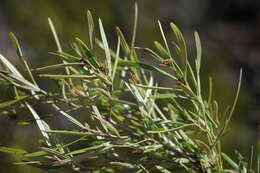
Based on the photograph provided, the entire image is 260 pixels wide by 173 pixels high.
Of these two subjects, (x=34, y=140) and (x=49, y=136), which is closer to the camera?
(x=49, y=136)

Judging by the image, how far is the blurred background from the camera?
1200 millimetres

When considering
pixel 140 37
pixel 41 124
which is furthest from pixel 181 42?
pixel 140 37

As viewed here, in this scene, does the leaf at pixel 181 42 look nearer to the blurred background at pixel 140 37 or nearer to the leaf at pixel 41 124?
the leaf at pixel 41 124

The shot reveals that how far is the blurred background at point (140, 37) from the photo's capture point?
120cm

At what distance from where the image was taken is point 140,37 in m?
1.32

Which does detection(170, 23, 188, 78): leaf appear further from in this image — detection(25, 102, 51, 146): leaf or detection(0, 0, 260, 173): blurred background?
detection(0, 0, 260, 173): blurred background

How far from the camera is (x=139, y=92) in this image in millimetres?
258

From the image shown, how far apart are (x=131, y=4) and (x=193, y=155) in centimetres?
119

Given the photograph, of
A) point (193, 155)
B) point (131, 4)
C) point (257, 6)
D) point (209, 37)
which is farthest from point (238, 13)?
point (193, 155)

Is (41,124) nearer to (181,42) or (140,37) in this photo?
(181,42)

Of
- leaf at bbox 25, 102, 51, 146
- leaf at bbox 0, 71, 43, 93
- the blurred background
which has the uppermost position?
leaf at bbox 0, 71, 43, 93

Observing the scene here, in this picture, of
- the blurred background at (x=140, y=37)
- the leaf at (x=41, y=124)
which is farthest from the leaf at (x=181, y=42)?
the blurred background at (x=140, y=37)

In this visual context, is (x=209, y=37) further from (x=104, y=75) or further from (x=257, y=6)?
(x=104, y=75)

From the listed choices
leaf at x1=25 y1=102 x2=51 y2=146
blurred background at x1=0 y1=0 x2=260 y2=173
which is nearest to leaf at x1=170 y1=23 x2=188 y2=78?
leaf at x1=25 y1=102 x2=51 y2=146
